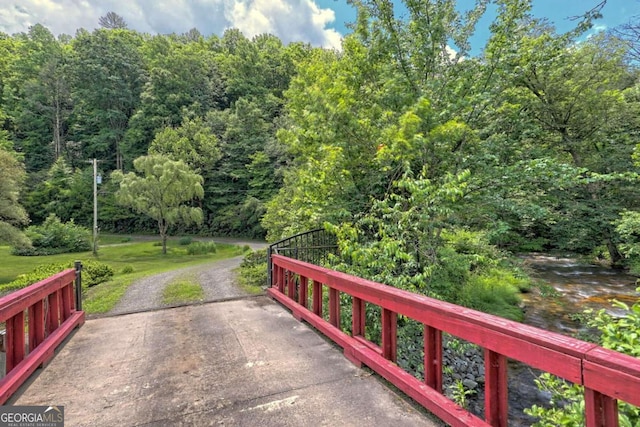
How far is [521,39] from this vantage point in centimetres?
611

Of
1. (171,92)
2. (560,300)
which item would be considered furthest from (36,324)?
(171,92)

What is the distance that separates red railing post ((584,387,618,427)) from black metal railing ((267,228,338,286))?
4632 millimetres

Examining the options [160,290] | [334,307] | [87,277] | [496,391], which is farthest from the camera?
[87,277]

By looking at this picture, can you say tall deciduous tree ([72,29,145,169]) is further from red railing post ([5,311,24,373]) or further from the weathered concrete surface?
red railing post ([5,311,24,373])

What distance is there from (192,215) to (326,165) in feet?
60.6

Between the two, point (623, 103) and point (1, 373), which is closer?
A: point (1, 373)

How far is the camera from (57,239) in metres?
23.6

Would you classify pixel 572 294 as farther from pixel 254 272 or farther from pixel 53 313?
pixel 53 313

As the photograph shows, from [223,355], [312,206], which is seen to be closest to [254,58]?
[312,206]

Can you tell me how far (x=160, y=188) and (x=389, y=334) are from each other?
21.1 meters

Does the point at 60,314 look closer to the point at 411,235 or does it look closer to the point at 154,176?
the point at 411,235

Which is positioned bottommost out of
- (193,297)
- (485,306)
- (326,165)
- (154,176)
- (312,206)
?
(485,306)

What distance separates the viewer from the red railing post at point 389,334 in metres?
2.81

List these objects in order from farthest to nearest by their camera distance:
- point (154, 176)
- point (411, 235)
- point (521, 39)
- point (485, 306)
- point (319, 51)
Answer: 1. point (154, 176)
2. point (319, 51)
3. point (485, 306)
4. point (521, 39)
5. point (411, 235)
